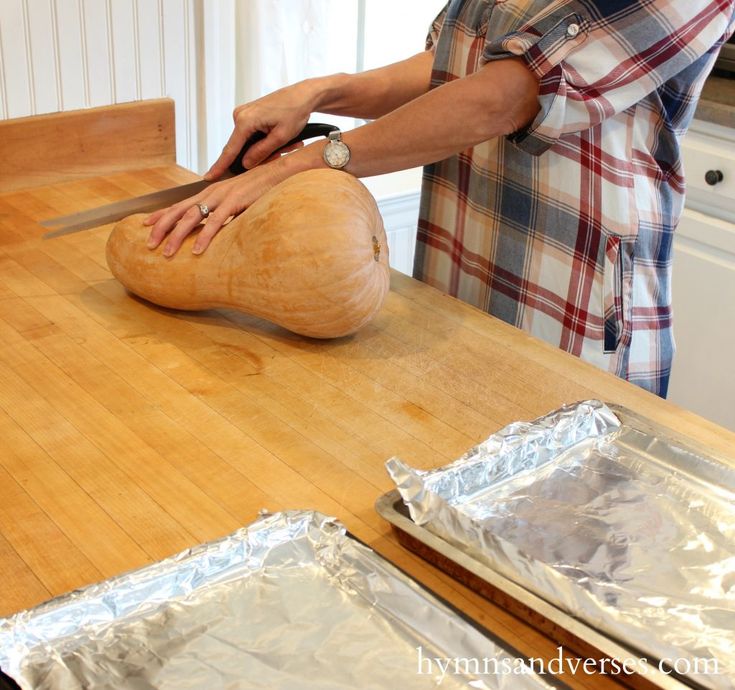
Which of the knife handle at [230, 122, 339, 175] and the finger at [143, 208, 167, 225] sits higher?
the knife handle at [230, 122, 339, 175]

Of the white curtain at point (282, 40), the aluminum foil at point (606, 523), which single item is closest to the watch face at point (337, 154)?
the aluminum foil at point (606, 523)

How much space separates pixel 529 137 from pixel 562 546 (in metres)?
0.55

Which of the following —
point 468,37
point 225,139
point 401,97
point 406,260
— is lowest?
point 406,260

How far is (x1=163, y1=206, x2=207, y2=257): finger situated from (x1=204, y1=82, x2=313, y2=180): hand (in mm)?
139

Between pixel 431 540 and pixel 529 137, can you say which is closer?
pixel 431 540

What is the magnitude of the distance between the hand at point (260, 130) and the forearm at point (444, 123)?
0.09m

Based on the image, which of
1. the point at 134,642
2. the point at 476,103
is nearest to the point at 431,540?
the point at 134,642

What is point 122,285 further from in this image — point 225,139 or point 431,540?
point 225,139

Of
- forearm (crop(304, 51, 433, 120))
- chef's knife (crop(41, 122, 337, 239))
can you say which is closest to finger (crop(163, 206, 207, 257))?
A: chef's knife (crop(41, 122, 337, 239))

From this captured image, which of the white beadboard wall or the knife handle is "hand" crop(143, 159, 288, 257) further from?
the white beadboard wall

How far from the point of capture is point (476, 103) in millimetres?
1055

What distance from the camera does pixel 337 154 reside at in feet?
3.64

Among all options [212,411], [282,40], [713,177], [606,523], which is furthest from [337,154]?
[713,177]

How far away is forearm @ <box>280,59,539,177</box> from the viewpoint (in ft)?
3.43
